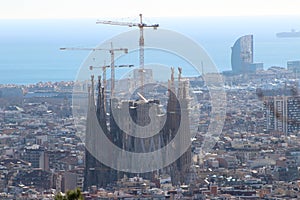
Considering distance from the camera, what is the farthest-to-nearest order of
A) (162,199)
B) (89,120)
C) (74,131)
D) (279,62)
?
(279,62), (74,131), (89,120), (162,199)

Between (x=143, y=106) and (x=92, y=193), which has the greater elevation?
(x=143, y=106)

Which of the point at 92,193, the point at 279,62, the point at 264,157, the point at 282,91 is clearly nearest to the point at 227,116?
the point at 282,91

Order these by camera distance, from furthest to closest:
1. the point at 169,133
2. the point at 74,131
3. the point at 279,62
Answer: the point at 279,62 → the point at 74,131 → the point at 169,133

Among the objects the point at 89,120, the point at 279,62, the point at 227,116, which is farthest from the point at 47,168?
the point at 279,62

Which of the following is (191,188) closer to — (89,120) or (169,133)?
(169,133)

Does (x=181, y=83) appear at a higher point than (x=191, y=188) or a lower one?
higher

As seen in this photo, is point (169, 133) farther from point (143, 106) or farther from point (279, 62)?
point (279, 62)

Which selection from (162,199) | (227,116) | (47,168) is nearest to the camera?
(162,199)

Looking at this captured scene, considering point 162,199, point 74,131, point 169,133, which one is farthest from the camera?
point 74,131

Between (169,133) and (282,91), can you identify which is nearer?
(169,133)
